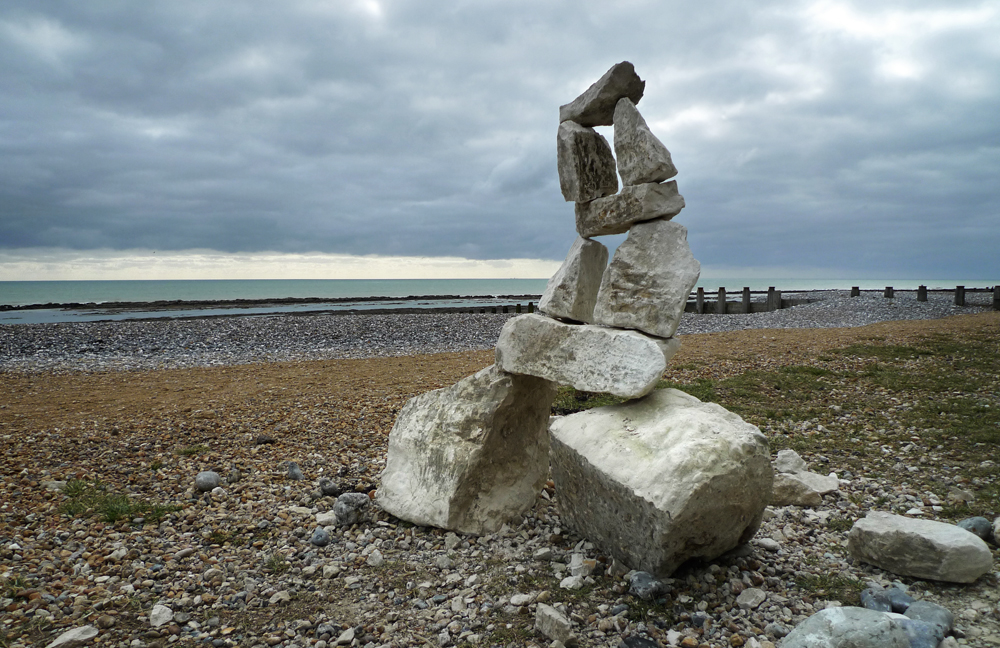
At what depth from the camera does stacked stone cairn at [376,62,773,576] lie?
4.36 m

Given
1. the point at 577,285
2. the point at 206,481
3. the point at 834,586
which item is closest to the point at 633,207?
the point at 577,285

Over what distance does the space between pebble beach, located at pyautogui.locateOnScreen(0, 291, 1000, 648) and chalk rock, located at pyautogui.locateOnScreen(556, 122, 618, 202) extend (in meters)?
3.29

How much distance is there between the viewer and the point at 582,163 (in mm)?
5977

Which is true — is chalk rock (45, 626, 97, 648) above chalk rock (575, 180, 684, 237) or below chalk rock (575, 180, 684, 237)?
below

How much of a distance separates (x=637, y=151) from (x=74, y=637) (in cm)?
570

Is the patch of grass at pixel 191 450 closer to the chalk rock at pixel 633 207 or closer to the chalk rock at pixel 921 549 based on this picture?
the chalk rock at pixel 633 207

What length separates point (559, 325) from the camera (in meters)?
5.58

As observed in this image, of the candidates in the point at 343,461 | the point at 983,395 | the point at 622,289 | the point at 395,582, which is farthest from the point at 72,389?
the point at 983,395

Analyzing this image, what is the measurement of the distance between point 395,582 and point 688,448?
259cm

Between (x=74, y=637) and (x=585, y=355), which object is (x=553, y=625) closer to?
(x=585, y=355)

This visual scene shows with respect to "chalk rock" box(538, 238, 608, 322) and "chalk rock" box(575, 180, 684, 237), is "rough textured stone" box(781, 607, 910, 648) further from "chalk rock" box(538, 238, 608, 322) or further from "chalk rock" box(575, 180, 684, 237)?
"chalk rock" box(575, 180, 684, 237)

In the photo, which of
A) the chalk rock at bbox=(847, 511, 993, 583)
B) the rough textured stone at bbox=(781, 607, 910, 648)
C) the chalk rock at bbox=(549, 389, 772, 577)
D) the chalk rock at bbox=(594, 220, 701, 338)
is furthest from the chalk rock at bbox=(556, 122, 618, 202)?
the rough textured stone at bbox=(781, 607, 910, 648)

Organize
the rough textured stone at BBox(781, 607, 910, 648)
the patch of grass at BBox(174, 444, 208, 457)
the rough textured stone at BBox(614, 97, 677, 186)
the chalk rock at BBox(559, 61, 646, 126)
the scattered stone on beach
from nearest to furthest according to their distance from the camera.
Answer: the rough textured stone at BBox(781, 607, 910, 648), the rough textured stone at BBox(614, 97, 677, 186), the chalk rock at BBox(559, 61, 646, 126), the scattered stone on beach, the patch of grass at BBox(174, 444, 208, 457)

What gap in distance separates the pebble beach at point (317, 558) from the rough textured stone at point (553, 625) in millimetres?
86
